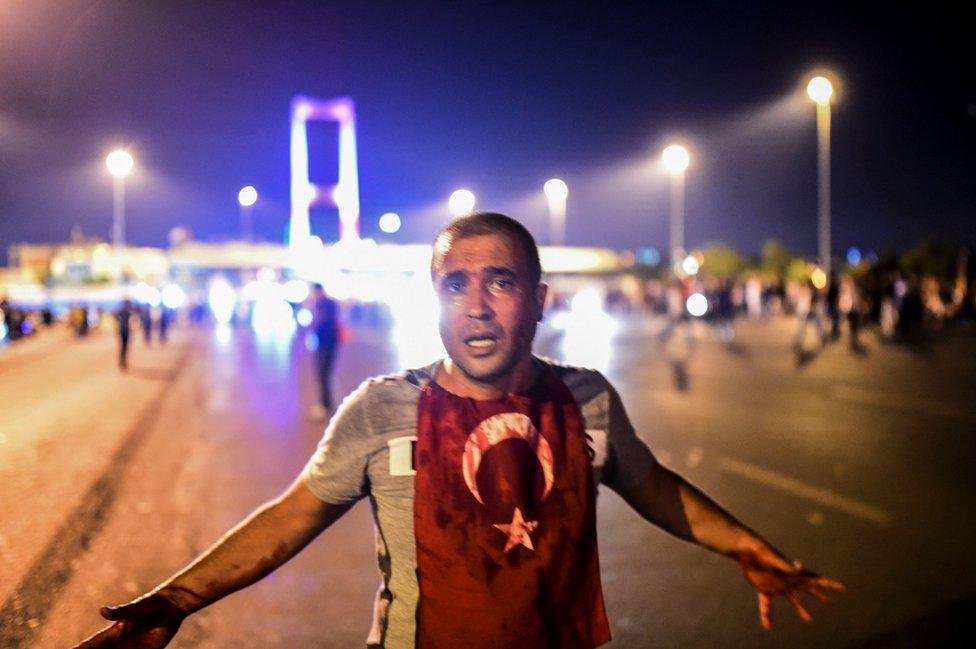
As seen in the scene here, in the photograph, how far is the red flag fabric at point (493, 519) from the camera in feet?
7.22

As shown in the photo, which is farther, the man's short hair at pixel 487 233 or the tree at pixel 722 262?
the tree at pixel 722 262

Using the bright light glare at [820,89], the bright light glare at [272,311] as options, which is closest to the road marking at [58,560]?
the bright light glare at [820,89]

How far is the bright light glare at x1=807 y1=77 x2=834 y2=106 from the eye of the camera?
1283 inches

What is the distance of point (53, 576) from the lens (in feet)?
16.6

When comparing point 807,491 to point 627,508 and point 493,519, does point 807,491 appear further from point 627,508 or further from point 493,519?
point 493,519

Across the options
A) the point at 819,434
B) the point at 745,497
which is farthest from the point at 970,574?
the point at 819,434

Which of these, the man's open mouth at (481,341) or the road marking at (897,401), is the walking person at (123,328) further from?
the man's open mouth at (481,341)

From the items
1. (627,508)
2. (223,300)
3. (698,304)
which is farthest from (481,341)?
(223,300)

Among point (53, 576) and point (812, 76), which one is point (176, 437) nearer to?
point (53, 576)

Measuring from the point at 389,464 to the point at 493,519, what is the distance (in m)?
0.31

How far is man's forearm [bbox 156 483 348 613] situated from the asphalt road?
6.48 ft

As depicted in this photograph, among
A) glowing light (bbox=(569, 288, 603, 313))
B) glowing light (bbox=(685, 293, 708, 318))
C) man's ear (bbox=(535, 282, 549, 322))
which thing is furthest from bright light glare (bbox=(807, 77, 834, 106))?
man's ear (bbox=(535, 282, 549, 322))

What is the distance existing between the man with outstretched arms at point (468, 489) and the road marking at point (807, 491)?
484 cm

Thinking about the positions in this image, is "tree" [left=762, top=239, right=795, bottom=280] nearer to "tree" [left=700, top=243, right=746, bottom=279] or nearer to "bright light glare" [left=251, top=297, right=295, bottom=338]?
"tree" [left=700, top=243, right=746, bottom=279]
